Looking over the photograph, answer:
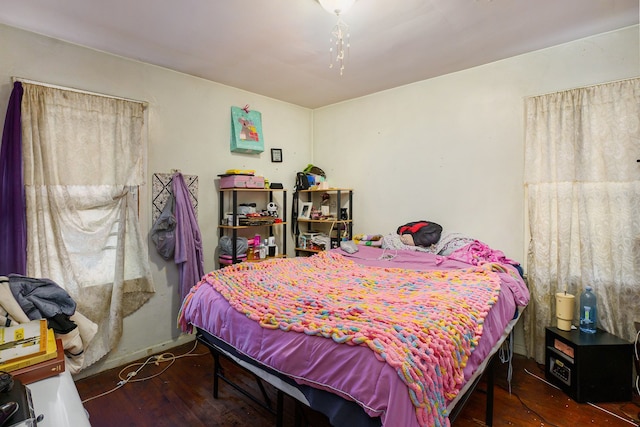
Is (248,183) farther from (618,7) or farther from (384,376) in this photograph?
(618,7)

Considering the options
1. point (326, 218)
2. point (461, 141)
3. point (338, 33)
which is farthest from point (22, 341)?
point (461, 141)

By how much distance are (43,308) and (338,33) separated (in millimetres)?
2441

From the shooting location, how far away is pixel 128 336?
9.04 feet

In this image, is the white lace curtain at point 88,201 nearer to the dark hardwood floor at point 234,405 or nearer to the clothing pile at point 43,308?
the dark hardwood floor at point 234,405

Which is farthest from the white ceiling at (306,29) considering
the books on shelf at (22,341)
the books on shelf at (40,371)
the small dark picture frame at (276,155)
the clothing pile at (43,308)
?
the books on shelf at (40,371)

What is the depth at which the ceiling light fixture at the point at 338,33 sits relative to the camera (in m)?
1.81

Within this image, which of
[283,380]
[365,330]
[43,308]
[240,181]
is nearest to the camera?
[365,330]

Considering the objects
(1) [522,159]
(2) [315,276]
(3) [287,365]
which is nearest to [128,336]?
(2) [315,276]

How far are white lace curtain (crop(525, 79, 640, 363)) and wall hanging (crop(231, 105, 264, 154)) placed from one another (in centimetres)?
266

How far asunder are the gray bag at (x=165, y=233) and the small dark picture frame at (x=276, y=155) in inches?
54.6

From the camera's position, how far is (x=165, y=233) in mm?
2889

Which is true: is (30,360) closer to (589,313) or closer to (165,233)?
(165,233)

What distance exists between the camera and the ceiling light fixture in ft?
5.92

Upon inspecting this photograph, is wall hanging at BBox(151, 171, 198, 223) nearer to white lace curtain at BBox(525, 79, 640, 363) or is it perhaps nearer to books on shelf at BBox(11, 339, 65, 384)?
books on shelf at BBox(11, 339, 65, 384)
